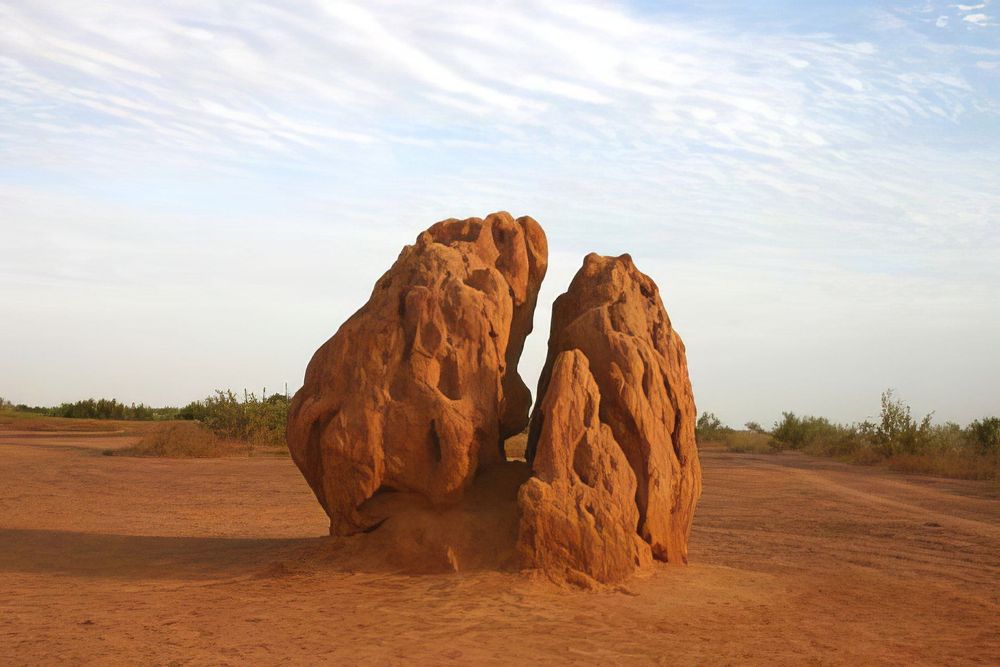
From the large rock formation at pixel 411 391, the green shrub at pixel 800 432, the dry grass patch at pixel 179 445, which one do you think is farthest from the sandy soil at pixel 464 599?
the green shrub at pixel 800 432

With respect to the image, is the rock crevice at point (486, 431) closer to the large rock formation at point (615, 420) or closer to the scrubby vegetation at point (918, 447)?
the large rock formation at point (615, 420)

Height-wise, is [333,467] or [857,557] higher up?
[333,467]

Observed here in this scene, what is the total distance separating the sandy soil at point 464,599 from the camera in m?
Answer: 6.25

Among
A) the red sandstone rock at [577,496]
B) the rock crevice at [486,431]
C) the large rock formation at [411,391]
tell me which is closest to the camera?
the red sandstone rock at [577,496]

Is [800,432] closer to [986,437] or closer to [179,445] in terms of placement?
[986,437]

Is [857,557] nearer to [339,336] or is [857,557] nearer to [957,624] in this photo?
[957,624]

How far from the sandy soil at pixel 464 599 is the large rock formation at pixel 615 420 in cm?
43

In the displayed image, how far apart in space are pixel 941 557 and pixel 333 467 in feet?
24.2

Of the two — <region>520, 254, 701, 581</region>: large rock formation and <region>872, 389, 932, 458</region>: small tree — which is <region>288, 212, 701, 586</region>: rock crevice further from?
<region>872, 389, 932, 458</region>: small tree

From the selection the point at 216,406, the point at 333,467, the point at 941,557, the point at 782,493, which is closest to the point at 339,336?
the point at 333,467

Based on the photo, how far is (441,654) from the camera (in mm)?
6039

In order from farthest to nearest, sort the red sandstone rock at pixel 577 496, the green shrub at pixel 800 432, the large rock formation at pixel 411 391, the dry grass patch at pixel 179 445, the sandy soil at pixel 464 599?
1. the green shrub at pixel 800 432
2. the dry grass patch at pixel 179 445
3. the large rock formation at pixel 411 391
4. the red sandstone rock at pixel 577 496
5. the sandy soil at pixel 464 599

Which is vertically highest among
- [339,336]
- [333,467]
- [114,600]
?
[339,336]

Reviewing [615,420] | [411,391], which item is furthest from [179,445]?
Answer: [615,420]
